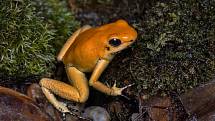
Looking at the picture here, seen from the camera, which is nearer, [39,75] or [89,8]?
[39,75]

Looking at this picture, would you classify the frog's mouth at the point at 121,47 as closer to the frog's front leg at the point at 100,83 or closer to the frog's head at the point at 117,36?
the frog's head at the point at 117,36

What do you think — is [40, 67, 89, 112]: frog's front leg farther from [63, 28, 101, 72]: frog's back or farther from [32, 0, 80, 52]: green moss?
[32, 0, 80, 52]: green moss

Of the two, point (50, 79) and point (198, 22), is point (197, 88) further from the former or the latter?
point (50, 79)

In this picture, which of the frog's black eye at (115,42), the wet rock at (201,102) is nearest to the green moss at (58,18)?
the frog's black eye at (115,42)

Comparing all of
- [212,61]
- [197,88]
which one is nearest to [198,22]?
[212,61]

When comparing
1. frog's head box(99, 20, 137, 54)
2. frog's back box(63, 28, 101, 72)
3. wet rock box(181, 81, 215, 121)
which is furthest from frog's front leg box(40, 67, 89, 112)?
wet rock box(181, 81, 215, 121)

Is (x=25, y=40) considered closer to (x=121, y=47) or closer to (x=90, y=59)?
(x=90, y=59)
